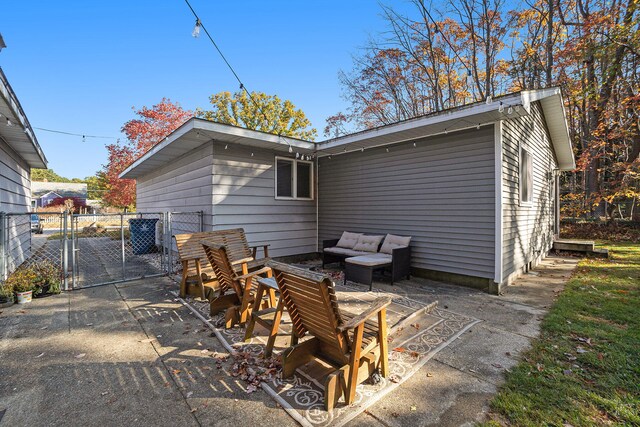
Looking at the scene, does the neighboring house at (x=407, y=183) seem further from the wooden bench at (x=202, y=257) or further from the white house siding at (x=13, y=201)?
the white house siding at (x=13, y=201)

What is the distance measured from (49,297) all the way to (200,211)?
2.87 m

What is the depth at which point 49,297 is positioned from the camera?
4648 millimetres

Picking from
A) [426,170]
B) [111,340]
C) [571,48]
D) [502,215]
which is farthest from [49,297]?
[571,48]

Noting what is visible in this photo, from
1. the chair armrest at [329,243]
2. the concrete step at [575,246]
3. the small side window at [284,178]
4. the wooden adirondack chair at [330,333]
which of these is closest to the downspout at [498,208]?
the chair armrest at [329,243]

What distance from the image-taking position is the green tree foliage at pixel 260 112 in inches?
834

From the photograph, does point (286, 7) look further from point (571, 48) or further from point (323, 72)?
point (571, 48)

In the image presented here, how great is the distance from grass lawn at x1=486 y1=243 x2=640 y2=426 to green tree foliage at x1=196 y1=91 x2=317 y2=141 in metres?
19.3

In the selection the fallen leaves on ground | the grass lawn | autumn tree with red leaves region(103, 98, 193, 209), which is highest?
autumn tree with red leaves region(103, 98, 193, 209)

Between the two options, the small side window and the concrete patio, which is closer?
the concrete patio

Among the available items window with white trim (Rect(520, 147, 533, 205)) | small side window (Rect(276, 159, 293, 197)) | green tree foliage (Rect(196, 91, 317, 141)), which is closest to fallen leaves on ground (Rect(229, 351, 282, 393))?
small side window (Rect(276, 159, 293, 197))

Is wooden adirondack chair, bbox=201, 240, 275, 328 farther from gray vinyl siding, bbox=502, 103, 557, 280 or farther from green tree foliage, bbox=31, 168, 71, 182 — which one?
green tree foliage, bbox=31, 168, 71, 182

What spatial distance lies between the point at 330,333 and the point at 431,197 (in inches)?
181

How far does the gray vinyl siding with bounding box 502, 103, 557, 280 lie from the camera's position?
17.6 feet

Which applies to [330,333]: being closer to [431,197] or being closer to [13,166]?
[431,197]
